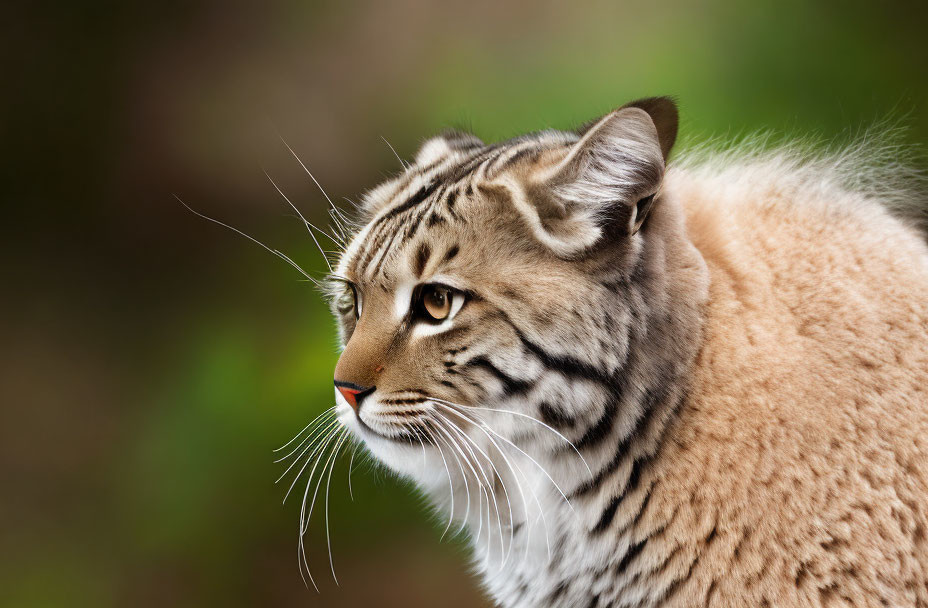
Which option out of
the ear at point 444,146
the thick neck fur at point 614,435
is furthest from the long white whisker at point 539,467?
the ear at point 444,146

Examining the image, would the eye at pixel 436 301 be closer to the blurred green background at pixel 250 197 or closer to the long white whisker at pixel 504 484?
the long white whisker at pixel 504 484

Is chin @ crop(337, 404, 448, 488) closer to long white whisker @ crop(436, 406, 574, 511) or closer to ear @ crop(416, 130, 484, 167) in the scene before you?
long white whisker @ crop(436, 406, 574, 511)

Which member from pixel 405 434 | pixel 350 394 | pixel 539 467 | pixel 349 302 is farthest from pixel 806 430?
pixel 349 302

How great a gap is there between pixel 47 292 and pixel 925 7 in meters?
3.30

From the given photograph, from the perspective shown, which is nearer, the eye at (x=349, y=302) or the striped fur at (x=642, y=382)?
the striped fur at (x=642, y=382)

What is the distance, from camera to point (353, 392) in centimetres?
148

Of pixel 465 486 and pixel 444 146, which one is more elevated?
pixel 444 146

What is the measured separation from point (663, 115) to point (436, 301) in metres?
0.48

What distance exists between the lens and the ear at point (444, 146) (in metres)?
1.85

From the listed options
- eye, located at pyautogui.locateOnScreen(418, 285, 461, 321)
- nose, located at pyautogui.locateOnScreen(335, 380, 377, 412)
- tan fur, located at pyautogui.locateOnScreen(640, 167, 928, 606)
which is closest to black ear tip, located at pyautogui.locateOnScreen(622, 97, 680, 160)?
tan fur, located at pyautogui.locateOnScreen(640, 167, 928, 606)

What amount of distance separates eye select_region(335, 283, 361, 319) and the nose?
20 cm

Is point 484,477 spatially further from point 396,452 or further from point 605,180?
point 605,180

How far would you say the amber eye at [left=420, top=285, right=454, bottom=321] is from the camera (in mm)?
1456

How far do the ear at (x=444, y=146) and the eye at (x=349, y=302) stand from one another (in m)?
0.33
